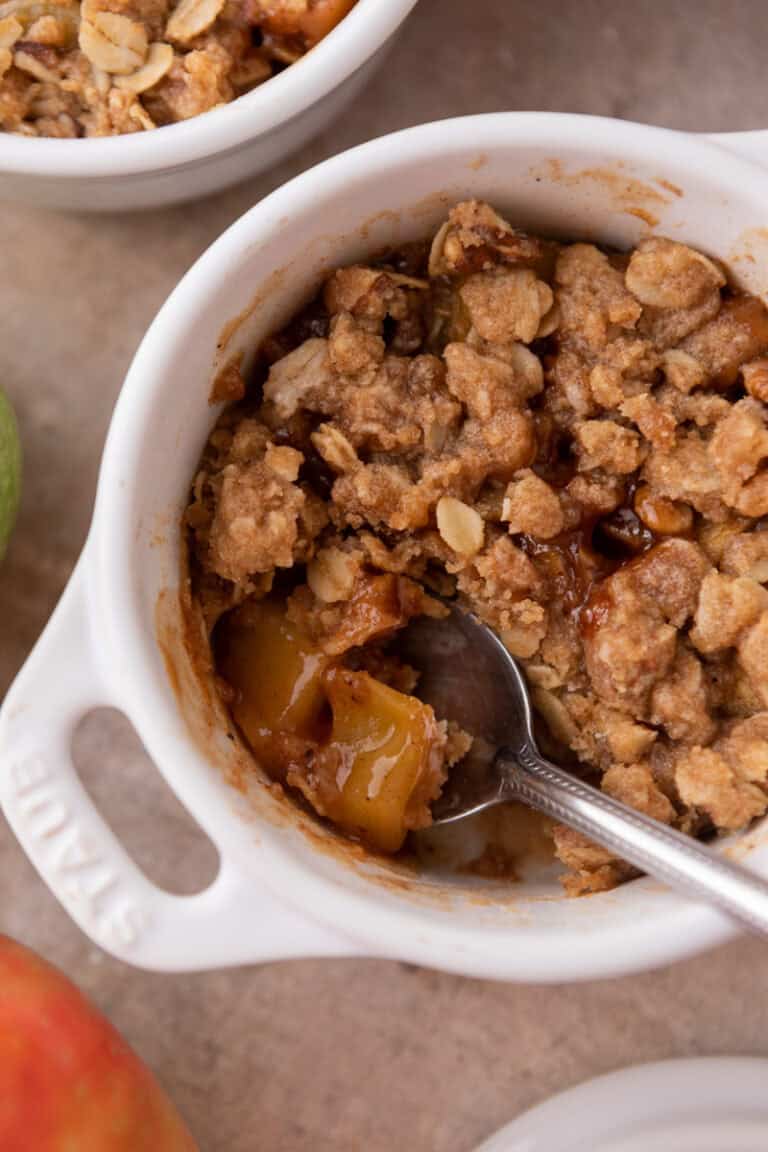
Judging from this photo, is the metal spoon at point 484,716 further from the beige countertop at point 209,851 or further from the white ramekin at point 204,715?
the beige countertop at point 209,851

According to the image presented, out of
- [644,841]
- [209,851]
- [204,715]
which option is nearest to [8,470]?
[204,715]

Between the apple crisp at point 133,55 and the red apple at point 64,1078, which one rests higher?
the apple crisp at point 133,55

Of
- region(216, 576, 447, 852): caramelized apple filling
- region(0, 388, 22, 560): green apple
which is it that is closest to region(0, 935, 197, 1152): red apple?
region(216, 576, 447, 852): caramelized apple filling

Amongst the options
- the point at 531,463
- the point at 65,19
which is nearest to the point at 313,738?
the point at 531,463

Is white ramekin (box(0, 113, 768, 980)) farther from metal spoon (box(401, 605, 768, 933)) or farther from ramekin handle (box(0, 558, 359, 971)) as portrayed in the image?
metal spoon (box(401, 605, 768, 933))

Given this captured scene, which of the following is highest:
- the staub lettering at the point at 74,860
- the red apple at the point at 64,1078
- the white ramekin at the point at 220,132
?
the white ramekin at the point at 220,132

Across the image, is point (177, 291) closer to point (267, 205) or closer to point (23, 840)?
point (267, 205)

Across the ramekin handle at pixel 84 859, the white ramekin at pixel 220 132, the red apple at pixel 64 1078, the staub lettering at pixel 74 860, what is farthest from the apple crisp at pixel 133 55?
the red apple at pixel 64 1078
